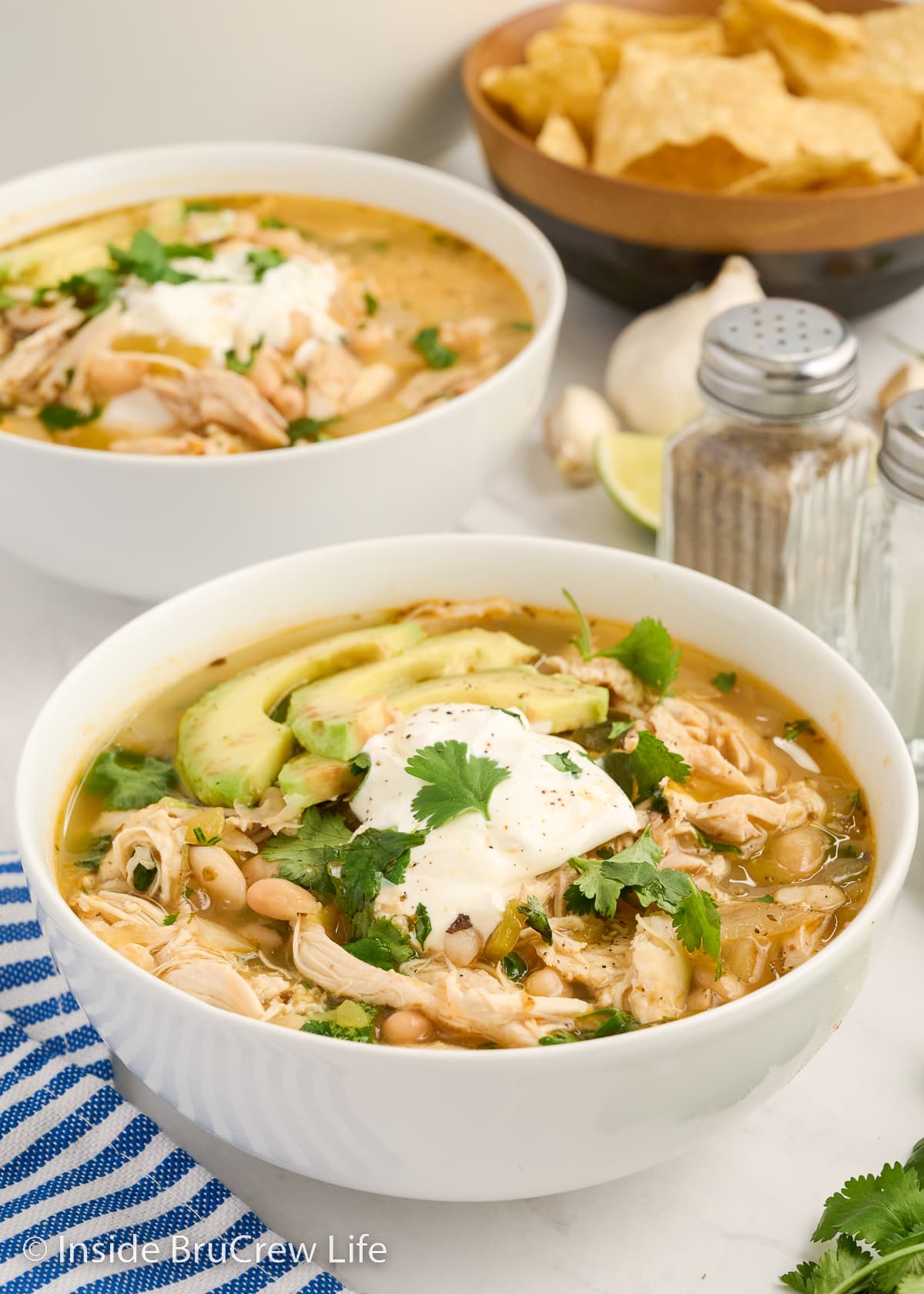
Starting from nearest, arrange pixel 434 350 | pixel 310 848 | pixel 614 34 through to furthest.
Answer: pixel 310 848, pixel 434 350, pixel 614 34

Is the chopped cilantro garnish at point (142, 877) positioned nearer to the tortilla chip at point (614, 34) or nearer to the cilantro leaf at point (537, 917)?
the cilantro leaf at point (537, 917)

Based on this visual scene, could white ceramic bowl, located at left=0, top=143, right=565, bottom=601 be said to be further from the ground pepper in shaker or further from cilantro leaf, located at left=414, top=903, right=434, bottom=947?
cilantro leaf, located at left=414, top=903, right=434, bottom=947

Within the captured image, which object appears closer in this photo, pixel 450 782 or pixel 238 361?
pixel 450 782

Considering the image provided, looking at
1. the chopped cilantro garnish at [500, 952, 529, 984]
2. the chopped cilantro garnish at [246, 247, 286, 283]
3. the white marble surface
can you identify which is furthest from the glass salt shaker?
the chopped cilantro garnish at [246, 247, 286, 283]

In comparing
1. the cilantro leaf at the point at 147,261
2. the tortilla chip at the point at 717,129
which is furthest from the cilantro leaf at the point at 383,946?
the tortilla chip at the point at 717,129

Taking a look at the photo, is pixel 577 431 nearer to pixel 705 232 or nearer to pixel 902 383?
pixel 705 232

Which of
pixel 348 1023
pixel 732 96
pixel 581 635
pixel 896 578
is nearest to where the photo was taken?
pixel 348 1023


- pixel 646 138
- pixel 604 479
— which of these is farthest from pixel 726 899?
pixel 646 138

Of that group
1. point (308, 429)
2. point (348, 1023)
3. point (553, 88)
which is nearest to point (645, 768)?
point (348, 1023)
